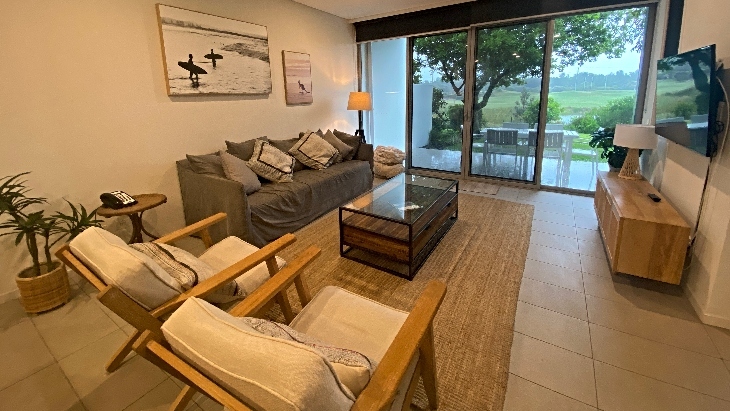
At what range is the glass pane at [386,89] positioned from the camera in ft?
18.7

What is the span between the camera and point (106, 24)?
272 centimetres

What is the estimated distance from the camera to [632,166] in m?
3.22

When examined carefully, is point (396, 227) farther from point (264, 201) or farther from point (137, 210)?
point (137, 210)

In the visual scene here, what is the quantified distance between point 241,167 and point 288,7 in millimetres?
2369

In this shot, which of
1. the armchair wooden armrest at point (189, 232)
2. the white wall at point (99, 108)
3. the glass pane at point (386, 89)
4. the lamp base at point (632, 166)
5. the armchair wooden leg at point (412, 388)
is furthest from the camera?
the glass pane at point (386, 89)

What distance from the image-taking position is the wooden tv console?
2152mm

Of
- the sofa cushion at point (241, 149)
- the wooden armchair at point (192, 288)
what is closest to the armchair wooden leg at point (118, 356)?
the wooden armchair at point (192, 288)

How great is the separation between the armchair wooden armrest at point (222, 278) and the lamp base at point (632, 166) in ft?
10.6

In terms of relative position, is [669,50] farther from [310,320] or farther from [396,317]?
[310,320]

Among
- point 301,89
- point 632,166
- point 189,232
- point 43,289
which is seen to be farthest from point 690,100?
point 43,289

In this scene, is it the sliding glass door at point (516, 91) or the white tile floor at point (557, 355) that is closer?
the white tile floor at point (557, 355)

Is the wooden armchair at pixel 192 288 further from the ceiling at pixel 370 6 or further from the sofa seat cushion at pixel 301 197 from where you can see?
the ceiling at pixel 370 6

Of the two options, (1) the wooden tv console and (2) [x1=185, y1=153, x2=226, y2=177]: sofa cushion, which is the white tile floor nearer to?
(1) the wooden tv console

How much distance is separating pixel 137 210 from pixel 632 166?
4.34 metres
